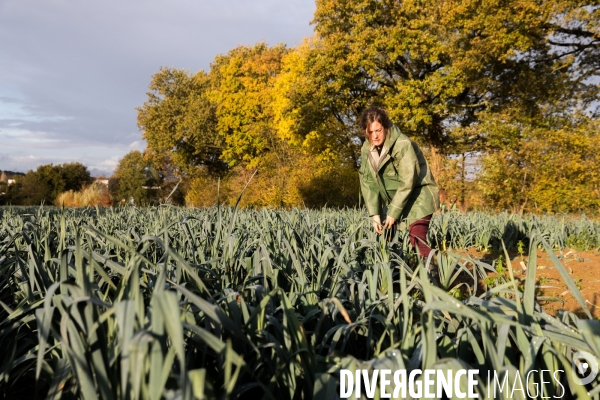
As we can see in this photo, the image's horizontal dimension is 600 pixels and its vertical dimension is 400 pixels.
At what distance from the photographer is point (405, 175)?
3.23 m

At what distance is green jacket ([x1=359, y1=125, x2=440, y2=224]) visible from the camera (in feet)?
10.5

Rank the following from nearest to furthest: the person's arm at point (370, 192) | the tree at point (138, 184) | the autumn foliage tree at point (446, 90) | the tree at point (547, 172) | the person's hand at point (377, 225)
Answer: the person's hand at point (377, 225) < the person's arm at point (370, 192) < the tree at point (547, 172) < the autumn foliage tree at point (446, 90) < the tree at point (138, 184)

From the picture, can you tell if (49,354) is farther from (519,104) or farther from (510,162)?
(519,104)

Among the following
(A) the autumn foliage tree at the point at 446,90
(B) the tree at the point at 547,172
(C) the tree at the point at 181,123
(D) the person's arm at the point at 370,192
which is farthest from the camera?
(C) the tree at the point at 181,123

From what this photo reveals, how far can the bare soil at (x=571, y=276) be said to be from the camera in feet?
9.49

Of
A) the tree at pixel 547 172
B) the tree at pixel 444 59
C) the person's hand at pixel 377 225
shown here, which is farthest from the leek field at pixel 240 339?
the tree at pixel 444 59

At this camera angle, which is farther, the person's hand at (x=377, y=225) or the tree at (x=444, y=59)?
the tree at (x=444, y=59)

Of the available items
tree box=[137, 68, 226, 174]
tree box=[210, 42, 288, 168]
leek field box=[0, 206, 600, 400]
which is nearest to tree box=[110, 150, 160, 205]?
tree box=[137, 68, 226, 174]

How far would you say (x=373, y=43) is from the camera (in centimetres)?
1530

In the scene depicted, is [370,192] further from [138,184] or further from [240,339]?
[138,184]

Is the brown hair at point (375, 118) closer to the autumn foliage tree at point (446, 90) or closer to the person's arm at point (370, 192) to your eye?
the person's arm at point (370, 192)

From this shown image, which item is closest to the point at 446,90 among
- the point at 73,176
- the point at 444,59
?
the point at 444,59

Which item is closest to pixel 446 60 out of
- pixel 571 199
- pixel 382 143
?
pixel 571 199

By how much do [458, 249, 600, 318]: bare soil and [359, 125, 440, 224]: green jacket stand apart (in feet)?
2.01
